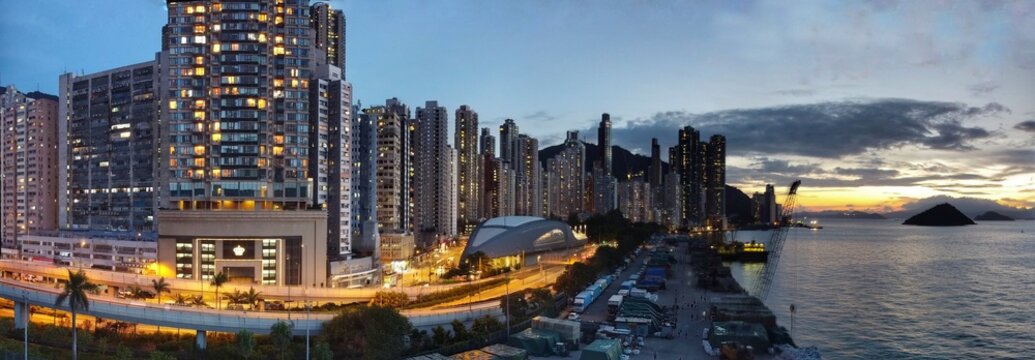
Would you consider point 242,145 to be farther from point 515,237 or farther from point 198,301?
point 515,237

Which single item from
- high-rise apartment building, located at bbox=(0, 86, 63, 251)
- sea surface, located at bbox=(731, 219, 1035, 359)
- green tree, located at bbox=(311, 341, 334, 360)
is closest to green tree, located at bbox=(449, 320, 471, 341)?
green tree, located at bbox=(311, 341, 334, 360)

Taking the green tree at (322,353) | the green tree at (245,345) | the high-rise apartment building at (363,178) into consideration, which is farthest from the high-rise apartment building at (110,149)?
the green tree at (322,353)

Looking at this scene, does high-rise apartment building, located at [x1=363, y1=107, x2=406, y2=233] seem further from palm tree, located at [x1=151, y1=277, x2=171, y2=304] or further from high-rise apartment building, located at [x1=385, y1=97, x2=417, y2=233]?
palm tree, located at [x1=151, y1=277, x2=171, y2=304]

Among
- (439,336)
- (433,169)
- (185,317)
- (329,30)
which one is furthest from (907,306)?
(329,30)

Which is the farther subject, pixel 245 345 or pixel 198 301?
pixel 198 301

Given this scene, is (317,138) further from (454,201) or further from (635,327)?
(454,201)
